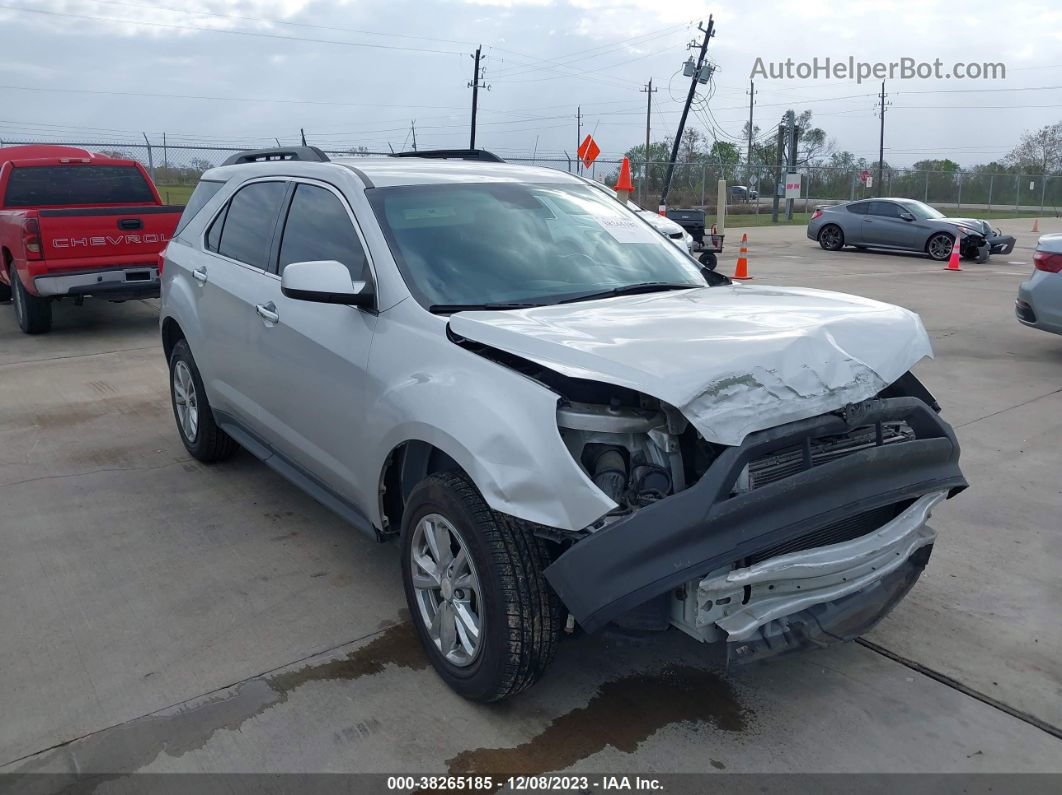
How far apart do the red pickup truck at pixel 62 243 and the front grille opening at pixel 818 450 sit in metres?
8.34

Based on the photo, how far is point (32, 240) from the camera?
929 cm

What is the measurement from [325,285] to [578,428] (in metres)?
1.31

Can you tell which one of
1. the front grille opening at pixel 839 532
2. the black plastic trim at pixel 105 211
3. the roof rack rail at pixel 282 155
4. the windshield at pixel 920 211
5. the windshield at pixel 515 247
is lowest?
the front grille opening at pixel 839 532

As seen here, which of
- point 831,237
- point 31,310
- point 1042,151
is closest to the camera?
point 31,310

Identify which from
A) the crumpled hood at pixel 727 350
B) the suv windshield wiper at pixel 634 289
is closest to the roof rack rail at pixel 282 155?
the suv windshield wiper at pixel 634 289

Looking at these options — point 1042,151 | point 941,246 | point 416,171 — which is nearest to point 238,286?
point 416,171

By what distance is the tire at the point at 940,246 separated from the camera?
1977 cm

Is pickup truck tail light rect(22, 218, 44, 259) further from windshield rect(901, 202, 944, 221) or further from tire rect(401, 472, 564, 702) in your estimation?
windshield rect(901, 202, 944, 221)

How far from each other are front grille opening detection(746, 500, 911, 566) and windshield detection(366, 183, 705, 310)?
1.36m

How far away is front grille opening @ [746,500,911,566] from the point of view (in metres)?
2.85

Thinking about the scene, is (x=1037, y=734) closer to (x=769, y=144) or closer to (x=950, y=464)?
(x=950, y=464)

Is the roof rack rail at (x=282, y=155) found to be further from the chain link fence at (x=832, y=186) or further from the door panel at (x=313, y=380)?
the chain link fence at (x=832, y=186)

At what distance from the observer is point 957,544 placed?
4.57m

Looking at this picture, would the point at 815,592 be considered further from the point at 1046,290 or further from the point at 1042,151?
the point at 1042,151
